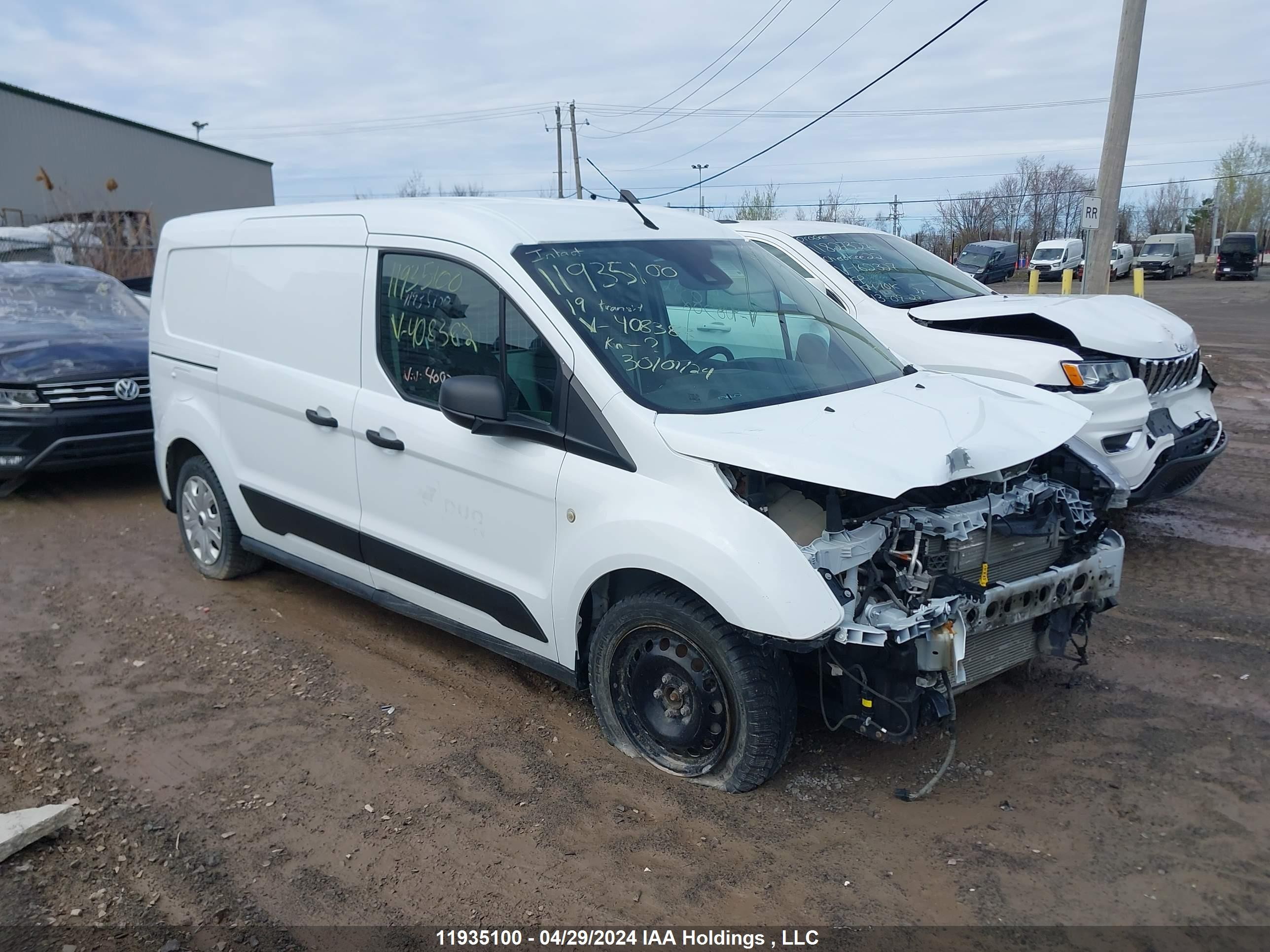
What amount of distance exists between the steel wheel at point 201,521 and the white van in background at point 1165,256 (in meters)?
52.1

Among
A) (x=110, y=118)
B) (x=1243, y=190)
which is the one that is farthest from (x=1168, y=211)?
(x=110, y=118)

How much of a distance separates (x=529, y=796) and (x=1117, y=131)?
450 inches

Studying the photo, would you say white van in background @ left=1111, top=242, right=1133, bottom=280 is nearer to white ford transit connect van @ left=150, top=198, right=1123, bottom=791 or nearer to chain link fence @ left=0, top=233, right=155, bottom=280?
chain link fence @ left=0, top=233, right=155, bottom=280

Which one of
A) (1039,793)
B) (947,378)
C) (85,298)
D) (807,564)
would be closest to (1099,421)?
(947,378)

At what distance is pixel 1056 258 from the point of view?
4231 cm

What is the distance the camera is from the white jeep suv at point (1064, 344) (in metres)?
5.70

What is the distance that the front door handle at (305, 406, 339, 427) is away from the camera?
4543mm

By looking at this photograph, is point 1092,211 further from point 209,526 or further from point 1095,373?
point 209,526

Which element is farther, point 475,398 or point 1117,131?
point 1117,131

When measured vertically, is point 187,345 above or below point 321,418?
above

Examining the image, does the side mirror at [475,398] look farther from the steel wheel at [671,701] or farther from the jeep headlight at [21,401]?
the jeep headlight at [21,401]

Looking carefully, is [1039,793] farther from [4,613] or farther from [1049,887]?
[4,613]

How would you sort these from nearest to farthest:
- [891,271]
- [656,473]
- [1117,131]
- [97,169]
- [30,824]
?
[30,824]
[656,473]
[891,271]
[1117,131]
[97,169]

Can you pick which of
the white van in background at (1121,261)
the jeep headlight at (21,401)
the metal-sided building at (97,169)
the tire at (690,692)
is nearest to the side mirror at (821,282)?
the tire at (690,692)
